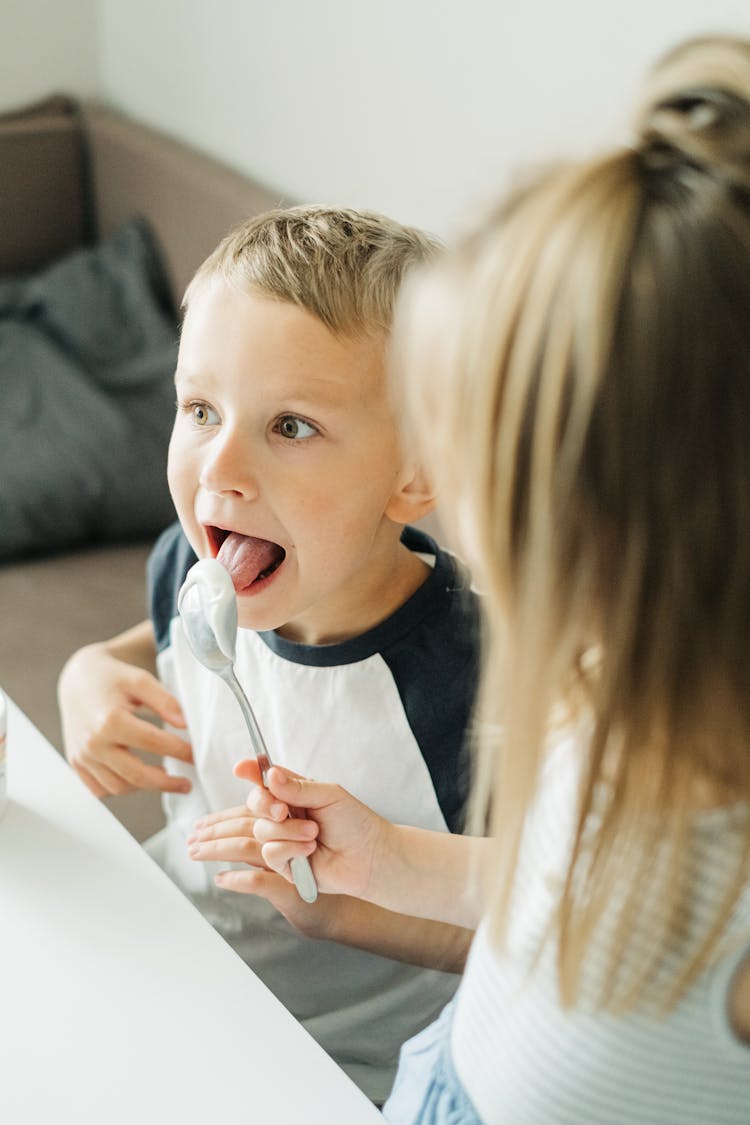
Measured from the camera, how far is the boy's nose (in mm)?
864

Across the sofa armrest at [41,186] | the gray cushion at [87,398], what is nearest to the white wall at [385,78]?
the sofa armrest at [41,186]

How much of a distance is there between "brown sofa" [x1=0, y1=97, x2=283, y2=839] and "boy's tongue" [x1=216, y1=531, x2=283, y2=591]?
605 mm

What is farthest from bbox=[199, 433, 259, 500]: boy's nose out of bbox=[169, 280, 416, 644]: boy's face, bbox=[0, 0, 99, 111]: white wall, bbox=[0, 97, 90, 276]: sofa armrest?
bbox=[0, 0, 99, 111]: white wall

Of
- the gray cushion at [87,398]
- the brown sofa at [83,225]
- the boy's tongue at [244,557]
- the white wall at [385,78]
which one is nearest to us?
the boy's tongue at [244,557]

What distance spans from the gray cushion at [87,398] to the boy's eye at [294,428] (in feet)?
3.60

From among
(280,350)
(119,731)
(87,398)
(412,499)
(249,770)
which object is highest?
(280,350)

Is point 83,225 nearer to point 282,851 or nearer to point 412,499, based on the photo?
point 412,499

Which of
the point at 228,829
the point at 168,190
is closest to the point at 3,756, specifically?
the point at 228,829

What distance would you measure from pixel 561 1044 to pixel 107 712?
53 cm

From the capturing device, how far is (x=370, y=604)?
100 cm

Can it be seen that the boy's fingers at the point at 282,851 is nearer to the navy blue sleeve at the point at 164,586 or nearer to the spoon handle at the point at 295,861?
the spoon handle at the point at 295,861

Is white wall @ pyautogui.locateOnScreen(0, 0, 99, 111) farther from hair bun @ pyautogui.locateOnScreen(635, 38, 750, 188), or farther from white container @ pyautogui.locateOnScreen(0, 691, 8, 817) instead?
hair bun @ pyautogui.locateOnScreen(635, 38, 750, 188)

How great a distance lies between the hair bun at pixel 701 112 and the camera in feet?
1.68

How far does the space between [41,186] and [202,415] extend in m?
1.67
